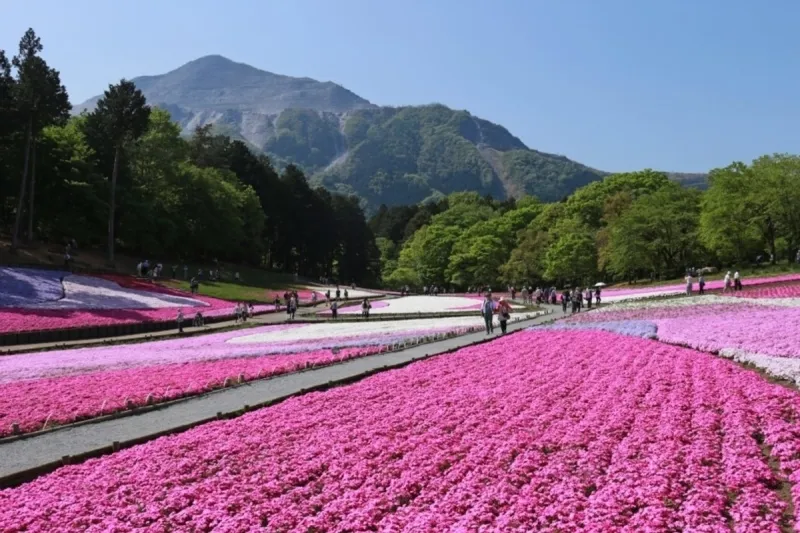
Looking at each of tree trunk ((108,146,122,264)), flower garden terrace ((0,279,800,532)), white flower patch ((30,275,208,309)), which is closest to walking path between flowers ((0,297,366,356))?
white flower patch ((30,275,208,309))

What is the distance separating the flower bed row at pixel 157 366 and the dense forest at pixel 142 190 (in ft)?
98.0

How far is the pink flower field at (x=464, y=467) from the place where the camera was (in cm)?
745

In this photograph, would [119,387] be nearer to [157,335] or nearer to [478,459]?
[478,459]

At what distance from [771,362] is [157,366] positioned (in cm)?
1880

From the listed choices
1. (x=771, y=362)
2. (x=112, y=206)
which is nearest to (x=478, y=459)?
(x=771, y=362)

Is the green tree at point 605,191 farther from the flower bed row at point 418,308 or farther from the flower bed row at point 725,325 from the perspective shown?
the flower bed row at point 725,325

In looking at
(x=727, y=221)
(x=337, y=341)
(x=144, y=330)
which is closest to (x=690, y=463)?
(x=337, y=341)

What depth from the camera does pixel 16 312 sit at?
120 feet

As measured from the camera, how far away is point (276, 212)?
104m

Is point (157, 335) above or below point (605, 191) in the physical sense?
below

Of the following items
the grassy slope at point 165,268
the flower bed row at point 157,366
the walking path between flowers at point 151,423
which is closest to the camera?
the walking path between flowers at point 151,423

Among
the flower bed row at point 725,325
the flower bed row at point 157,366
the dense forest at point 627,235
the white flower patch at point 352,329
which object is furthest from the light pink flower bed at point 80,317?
the dense forest at point 627,235

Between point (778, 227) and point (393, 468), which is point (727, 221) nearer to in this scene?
point (778, 227)

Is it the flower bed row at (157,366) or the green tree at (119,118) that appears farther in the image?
→ the green tree at (119,118)
